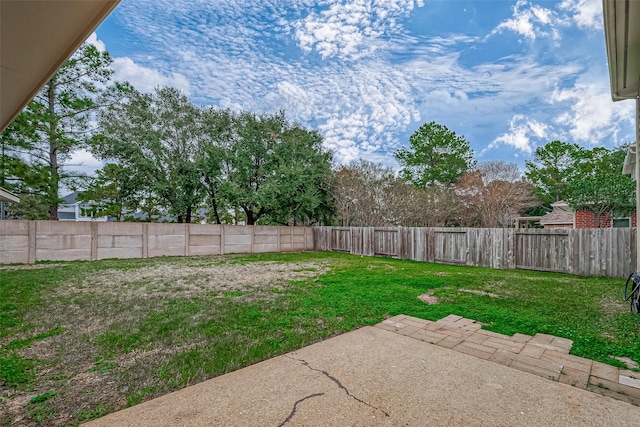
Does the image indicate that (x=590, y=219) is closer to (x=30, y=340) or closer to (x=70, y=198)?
(x=30, y=340)

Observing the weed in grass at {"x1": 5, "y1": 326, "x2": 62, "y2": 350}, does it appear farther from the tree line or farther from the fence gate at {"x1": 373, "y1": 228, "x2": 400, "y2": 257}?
the tree line

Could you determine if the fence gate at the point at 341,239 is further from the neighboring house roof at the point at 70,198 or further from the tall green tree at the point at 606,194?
the neighboring house roof at the point at 70,198

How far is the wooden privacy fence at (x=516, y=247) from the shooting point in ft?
22.4

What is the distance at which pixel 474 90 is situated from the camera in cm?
1477

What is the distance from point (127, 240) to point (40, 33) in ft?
34.3

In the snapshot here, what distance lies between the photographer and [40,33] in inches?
58.9

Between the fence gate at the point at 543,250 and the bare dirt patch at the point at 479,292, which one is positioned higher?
the fence gate at the point at 543,250

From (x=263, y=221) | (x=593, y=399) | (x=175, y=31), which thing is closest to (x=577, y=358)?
(x=593, y=399)

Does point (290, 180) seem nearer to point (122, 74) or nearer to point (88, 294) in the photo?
point (122, 74)

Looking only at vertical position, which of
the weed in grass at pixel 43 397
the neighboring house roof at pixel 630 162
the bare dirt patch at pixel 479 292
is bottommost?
the bare dirt patch at pixel 479 292

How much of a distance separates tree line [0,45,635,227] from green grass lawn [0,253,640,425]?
23.0ft

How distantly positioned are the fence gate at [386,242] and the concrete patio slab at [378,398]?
914 cm

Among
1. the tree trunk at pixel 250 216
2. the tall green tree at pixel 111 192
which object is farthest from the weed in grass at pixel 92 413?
the tree trunk at pixel 250 216

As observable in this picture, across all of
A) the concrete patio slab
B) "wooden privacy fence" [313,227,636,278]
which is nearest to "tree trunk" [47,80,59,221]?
"wooden privacy fence" [313,227,636,278]
